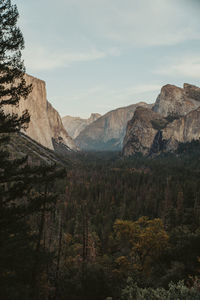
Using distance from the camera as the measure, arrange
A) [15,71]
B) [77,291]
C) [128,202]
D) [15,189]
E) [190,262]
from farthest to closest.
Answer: [128,202], [190,262], [77,291], [15,71], [15,189]

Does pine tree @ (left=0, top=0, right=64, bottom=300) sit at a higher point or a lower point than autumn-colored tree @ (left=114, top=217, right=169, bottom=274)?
higher

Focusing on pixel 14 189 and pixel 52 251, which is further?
pixel 52 251

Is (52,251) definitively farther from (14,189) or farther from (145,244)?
(145,244)

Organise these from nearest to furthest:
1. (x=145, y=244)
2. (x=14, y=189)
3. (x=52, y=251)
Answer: (x=14, y=189) < (x=52, y=251) < (x=145, y=244)

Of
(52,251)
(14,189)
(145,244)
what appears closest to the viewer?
(14,189)

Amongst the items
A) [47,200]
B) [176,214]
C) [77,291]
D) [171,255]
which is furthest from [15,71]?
[176,214]

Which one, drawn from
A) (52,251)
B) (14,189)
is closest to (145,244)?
(52,251)

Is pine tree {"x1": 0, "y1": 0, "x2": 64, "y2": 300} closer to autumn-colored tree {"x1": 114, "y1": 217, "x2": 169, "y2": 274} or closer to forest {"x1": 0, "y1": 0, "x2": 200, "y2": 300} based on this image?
forest {"x1": 0, "y1": 0, "x2": 200, "y2": 300}

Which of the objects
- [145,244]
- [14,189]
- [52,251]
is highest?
[14,189]

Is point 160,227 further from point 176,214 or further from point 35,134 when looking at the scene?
point 35,134

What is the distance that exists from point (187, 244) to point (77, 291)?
13.2 meters

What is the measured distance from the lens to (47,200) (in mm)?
13422

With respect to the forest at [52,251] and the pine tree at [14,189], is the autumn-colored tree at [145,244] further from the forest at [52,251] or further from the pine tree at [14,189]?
the pine tree at [14,189]

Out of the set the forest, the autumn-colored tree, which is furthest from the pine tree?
the autumn-colored tree
